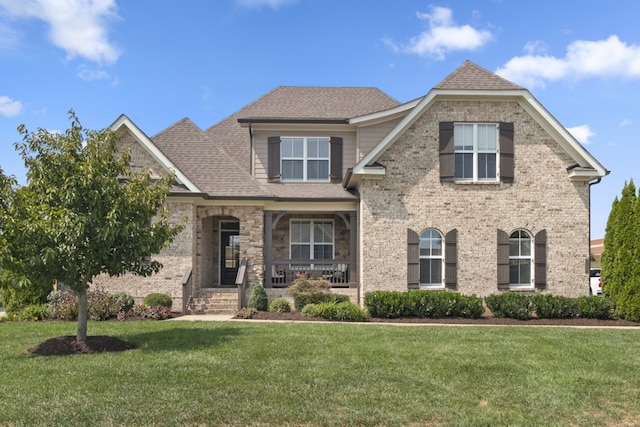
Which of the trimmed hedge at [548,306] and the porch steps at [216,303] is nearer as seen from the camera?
the trimmed hedge at [548,306]

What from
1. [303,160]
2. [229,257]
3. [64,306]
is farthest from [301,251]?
[64,306]

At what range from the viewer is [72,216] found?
9.52 metres

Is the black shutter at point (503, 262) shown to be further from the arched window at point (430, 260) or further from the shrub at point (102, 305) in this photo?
the shrub at point (102, 305)

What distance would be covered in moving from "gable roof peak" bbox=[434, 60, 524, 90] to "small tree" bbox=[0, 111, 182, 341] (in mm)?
10741

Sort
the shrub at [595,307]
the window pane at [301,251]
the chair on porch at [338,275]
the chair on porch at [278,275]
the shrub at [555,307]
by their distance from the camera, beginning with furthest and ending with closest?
the window pane at [301,251] < the chair on porch at [278,275] < the chair on porch at [338,275] < the shrub at [595,307] < the shrub at [555,307]

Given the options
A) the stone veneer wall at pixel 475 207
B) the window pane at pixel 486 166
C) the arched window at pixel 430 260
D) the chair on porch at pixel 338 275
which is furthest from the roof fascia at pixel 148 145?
the window pane at pixel 486 166

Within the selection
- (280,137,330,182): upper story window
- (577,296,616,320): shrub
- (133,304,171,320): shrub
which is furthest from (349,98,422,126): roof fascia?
(133,304,171,320): shrub

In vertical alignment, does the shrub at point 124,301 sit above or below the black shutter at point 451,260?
below

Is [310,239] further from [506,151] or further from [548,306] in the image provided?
[548,306]

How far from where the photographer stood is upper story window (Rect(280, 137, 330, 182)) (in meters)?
19.2

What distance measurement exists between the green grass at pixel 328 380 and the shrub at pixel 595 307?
3.42 metres

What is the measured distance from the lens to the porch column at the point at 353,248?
17.9 meters

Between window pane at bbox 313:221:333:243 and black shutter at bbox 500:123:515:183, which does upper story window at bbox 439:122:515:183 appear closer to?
black shutter at bbox 500:123:515:183

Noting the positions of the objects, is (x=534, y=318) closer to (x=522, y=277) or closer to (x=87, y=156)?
(x=522, y=277)
